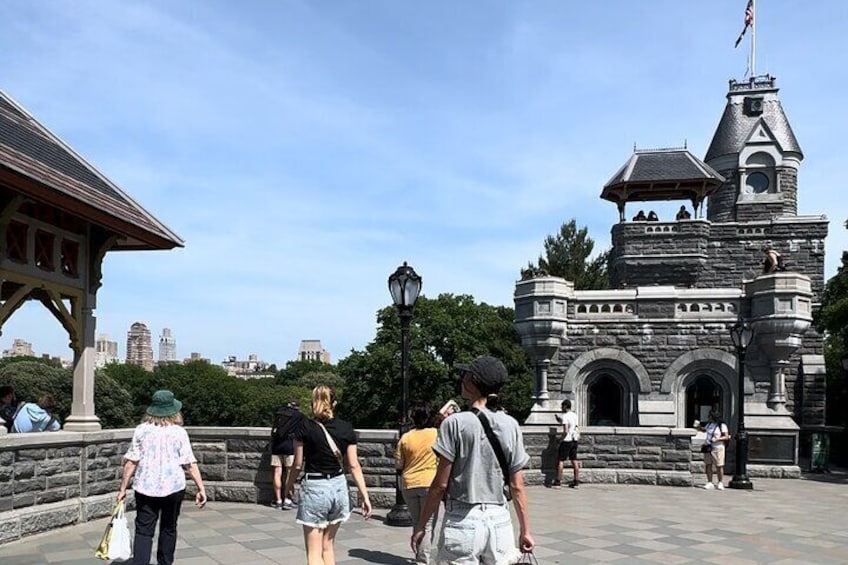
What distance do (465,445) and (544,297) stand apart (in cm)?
1540

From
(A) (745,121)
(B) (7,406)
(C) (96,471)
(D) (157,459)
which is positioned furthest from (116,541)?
(A) (745,121)

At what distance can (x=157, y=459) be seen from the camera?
602cm

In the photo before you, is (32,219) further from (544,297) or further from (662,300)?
(662,300)

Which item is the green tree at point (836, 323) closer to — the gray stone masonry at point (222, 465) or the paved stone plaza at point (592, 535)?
the gray stone masonry at point (222, 465)

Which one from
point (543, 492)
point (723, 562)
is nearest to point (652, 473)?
point (543, 492)

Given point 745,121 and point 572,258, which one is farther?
point 572,258

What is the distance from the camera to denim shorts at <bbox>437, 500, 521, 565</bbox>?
12.9 ft

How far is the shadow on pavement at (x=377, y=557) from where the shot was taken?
7.68 meters

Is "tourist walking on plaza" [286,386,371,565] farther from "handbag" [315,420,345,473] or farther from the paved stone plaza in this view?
the paved stone plaza

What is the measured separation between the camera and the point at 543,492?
1354cm

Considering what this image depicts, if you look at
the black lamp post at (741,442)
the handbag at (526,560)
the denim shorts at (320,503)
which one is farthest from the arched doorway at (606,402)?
the handbag at (526,560)

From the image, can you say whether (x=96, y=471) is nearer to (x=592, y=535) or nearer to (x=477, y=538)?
(x=592, y=535)

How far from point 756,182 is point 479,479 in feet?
112

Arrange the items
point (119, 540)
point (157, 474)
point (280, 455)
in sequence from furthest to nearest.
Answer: point (280, 455), point (157, 474), point (119, 540)
